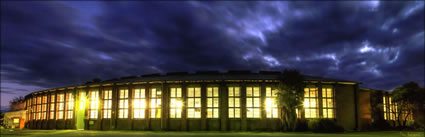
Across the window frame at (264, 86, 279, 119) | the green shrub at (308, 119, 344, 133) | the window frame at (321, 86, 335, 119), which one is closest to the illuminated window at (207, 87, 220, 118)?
the window frame at (264, 86, 279, 119)

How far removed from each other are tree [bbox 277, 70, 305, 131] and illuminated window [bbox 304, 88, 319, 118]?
2.67 m

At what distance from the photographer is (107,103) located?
4672cm

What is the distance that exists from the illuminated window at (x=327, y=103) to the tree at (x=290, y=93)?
483 centimetres

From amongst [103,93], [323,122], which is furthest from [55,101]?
[323,122]

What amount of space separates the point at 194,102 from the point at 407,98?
28491mm

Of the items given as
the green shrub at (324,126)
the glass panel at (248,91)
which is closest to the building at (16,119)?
the glass panel at (248,91)

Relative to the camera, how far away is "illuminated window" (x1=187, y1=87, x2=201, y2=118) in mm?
43031

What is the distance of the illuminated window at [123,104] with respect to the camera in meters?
45.4

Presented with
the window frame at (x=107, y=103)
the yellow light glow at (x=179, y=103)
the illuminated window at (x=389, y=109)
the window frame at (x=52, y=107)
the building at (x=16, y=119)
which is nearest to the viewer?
the yellow light glow at (x=179, y=103)

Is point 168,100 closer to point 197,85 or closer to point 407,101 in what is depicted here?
point 197,85

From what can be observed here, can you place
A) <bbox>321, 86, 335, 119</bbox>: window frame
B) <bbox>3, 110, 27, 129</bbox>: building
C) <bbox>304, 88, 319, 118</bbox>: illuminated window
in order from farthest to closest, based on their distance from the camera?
<bbox>3, 110, 27, 129</bbox>: building, <bbox>321, 86, 335, 119</bbox>: window frame, <bbox>304, 88, 319, 118</bbox>: illuminated window

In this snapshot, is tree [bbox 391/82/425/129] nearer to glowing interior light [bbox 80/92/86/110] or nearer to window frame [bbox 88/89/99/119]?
window frame [bbox 88/89/99/119]

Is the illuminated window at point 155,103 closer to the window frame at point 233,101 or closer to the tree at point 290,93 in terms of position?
the window frame at point 233,101

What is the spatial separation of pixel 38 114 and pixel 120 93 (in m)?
18.2
